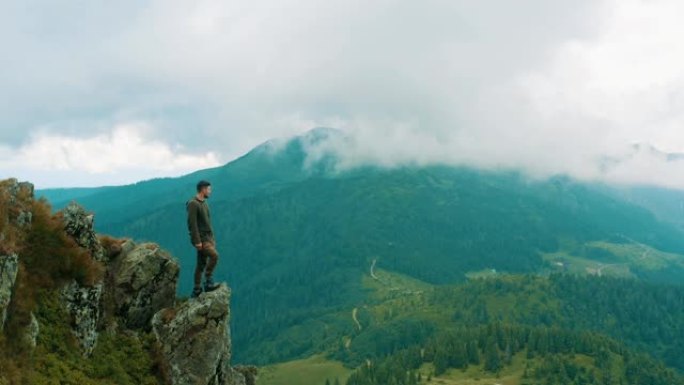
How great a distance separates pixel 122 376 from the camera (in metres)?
30.0

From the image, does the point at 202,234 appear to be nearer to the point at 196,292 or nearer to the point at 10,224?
the point at 196,292

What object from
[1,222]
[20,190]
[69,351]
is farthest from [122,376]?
[20,190]

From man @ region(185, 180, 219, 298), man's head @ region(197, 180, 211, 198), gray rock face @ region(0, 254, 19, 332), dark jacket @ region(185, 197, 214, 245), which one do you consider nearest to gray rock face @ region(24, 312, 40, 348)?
gray rock face @ region(0, 254, 19, 332)

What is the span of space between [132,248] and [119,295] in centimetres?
→ 363

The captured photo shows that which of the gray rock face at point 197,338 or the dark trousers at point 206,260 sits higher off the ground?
the dark trousers at point 206,260

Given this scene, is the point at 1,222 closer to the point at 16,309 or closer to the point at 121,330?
the point at 16,309

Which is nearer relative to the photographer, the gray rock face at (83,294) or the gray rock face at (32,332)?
the gray rock face at (32,332)

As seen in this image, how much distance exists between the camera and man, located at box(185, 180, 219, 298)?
3375cm

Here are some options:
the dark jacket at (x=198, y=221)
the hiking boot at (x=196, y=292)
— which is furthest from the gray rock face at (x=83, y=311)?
the dark jacket at (x=198, y=221)

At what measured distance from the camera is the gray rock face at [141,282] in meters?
35.1

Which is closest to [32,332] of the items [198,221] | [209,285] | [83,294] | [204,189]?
[83,294]

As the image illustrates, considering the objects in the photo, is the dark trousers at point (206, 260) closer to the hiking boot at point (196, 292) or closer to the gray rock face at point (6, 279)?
the hiking boot at point (196, 292)

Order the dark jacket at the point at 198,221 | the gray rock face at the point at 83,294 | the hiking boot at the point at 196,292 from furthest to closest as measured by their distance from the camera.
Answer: the hiking boot at the point at 196,292, the dark jacket at the point at 198,221, the gray rock face at the point at 83,294

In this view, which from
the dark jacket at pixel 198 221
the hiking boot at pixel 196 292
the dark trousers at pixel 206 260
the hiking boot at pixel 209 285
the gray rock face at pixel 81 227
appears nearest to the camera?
the gray rock face at pixel 81 227
